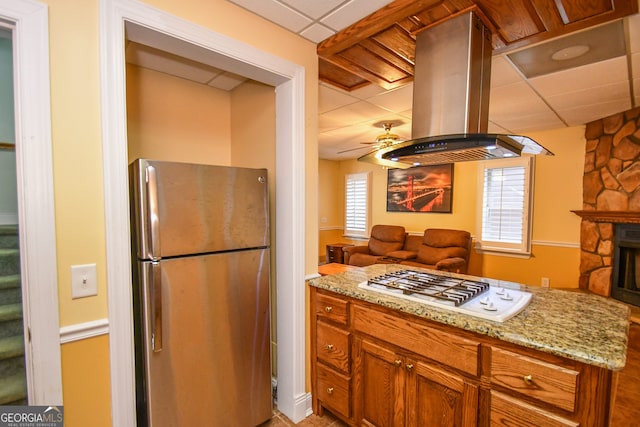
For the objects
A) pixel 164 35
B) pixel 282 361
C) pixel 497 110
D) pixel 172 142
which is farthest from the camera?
pixel 497 110

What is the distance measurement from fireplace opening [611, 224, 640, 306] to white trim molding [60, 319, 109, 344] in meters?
4.87

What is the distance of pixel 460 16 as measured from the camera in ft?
5.16

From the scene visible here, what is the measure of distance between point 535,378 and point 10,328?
2406mm

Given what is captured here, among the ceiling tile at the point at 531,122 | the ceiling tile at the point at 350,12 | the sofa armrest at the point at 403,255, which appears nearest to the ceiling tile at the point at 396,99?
the ceiling tile at the point at 350,12

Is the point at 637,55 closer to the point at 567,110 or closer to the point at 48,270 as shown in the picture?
the point at 567,110

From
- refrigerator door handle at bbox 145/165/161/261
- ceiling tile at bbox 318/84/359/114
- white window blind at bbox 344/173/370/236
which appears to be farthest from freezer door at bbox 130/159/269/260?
Result: white window blind at bbox 344/173/370/236

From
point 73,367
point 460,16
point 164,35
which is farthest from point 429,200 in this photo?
point 73,367

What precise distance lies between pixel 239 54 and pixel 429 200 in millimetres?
4616

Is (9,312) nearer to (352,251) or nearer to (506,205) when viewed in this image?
(352,251)

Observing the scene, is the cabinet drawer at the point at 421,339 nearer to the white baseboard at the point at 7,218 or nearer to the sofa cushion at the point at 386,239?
the white baseboard at the point at 7,218

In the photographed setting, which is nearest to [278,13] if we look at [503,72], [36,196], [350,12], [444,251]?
[350,12]

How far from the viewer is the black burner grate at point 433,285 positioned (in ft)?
4.97

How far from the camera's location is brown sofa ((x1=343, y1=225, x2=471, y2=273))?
4.53 metres

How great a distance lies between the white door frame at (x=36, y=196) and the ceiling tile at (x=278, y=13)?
90 centimetres
